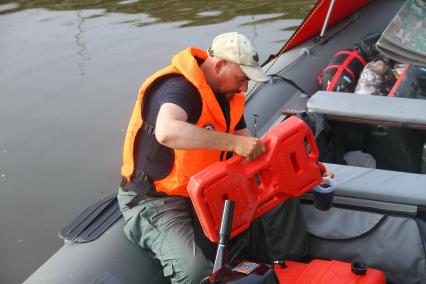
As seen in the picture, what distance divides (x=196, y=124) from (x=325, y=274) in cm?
61

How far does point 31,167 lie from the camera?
362 centimetres

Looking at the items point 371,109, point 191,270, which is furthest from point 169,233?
point 371,109

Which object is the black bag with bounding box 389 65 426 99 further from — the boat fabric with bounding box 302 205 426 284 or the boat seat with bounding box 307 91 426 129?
the boat fabric with bounding box 302 205 426 284

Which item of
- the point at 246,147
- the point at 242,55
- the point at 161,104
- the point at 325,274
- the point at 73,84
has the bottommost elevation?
the point at 73,84

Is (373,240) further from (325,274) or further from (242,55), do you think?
(242,55)

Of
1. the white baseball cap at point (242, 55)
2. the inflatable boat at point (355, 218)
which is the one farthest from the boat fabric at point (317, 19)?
the white baseball cap at point (242, 55)

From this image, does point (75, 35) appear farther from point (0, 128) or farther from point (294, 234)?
point (294, 234)

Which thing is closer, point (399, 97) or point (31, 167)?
point (399, 97)

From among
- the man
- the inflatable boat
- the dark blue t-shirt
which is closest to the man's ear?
the man

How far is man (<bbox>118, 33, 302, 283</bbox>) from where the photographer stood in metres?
1.70

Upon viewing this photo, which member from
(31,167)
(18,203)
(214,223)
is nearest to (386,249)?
(214,223)

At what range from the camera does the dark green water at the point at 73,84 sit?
324 centimetres

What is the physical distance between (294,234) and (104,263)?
64cm

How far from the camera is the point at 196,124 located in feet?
5.74
